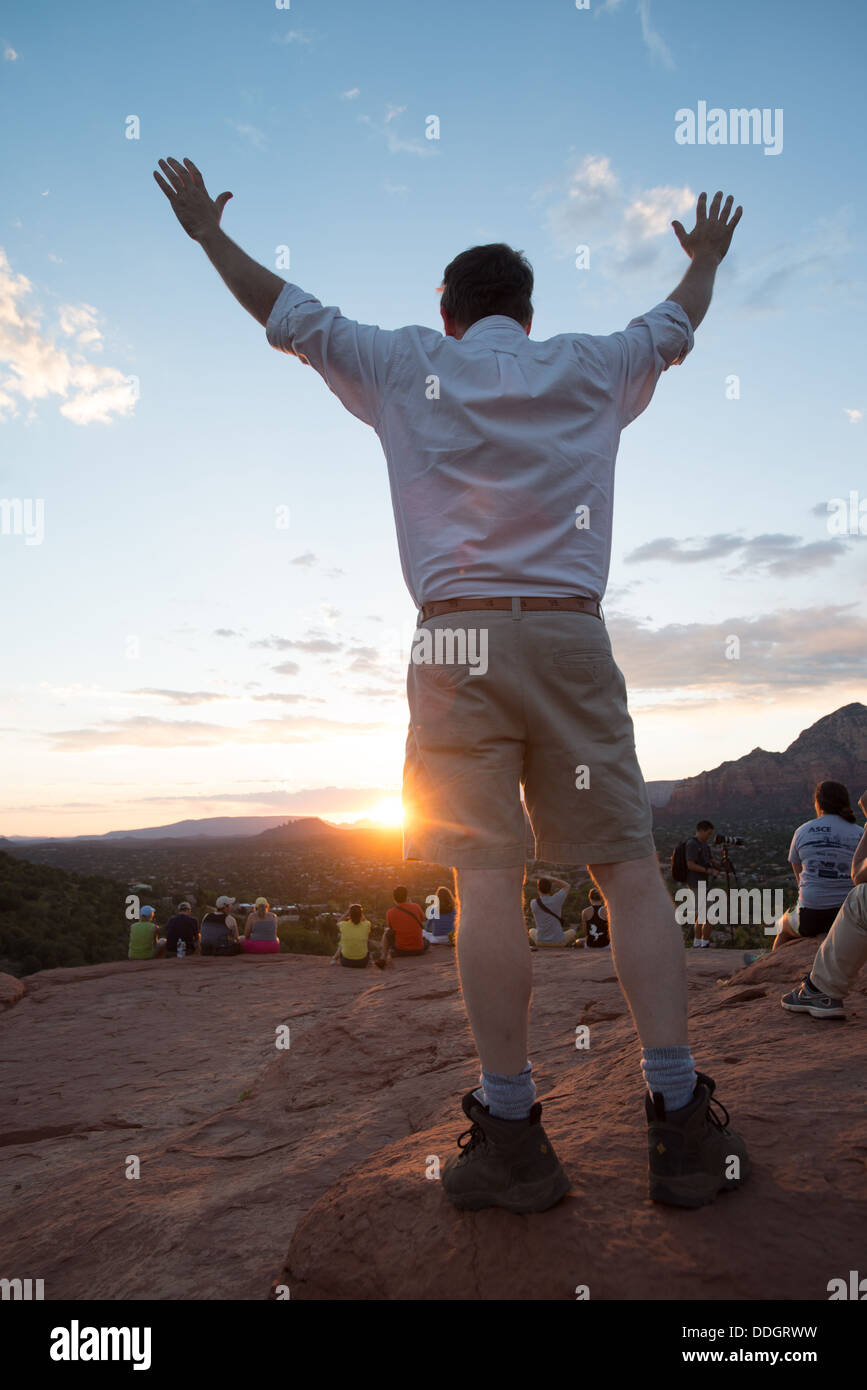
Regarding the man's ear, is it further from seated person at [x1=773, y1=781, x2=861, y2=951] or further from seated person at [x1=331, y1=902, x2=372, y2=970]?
seated person at [x1=331, y1=902, x2=372, y2=970]

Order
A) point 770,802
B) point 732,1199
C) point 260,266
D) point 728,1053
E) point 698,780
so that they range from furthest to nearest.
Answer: point 698,780, point 770,802, point 728,1053, point 260,266, point 732,1199

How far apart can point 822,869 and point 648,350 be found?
4334mm

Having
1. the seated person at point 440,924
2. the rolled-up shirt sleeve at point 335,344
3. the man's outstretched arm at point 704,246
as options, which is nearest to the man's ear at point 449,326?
the rolled-up shirt sleeve at point 335,344

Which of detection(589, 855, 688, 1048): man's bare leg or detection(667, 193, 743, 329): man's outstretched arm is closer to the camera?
detection(589, 855, 688, 1048): man's bare leg

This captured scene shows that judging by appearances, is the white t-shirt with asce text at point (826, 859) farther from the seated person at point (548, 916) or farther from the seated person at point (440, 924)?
the seated person at point (440, 924)

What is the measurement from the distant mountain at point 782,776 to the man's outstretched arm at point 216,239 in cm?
6249

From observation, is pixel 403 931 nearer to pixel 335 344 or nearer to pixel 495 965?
pixel 495 965

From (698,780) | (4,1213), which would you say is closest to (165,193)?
(4,1213)

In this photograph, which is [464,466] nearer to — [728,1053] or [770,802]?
[728,1053]

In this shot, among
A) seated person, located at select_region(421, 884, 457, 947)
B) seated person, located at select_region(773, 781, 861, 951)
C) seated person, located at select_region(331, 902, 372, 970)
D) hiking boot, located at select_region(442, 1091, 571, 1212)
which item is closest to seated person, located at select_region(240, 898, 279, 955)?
seated person, located at select_region(331, 902, 372, 970)

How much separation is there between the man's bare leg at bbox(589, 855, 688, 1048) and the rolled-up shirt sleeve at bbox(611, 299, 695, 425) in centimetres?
122

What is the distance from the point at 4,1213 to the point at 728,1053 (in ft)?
9.17

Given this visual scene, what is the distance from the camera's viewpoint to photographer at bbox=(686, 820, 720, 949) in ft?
35.2

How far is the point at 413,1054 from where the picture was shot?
4.63 m
